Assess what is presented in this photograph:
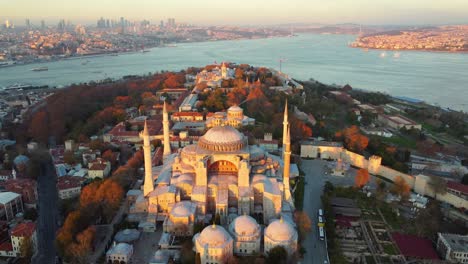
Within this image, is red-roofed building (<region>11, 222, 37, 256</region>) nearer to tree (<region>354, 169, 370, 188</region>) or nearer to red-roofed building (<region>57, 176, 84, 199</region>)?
red-roofed building (<region>57, 176, 84, 199</region>)

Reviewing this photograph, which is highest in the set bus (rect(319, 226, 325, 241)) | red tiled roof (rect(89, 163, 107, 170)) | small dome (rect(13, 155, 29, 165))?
small dome (rect(13, 155, 29, 165))

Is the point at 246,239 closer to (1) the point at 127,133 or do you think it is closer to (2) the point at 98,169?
(2) the point at 98,169

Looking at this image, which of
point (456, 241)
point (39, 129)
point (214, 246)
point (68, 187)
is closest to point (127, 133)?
point (39, 129)

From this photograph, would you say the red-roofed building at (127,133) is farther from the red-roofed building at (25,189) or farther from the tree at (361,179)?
the tree at (361,179)

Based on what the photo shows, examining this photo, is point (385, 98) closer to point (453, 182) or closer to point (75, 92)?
point (453, 182)

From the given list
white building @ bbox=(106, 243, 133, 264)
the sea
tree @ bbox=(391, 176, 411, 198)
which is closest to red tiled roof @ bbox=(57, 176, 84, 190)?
white building @ bbox=(106, 243, 133, 264)
